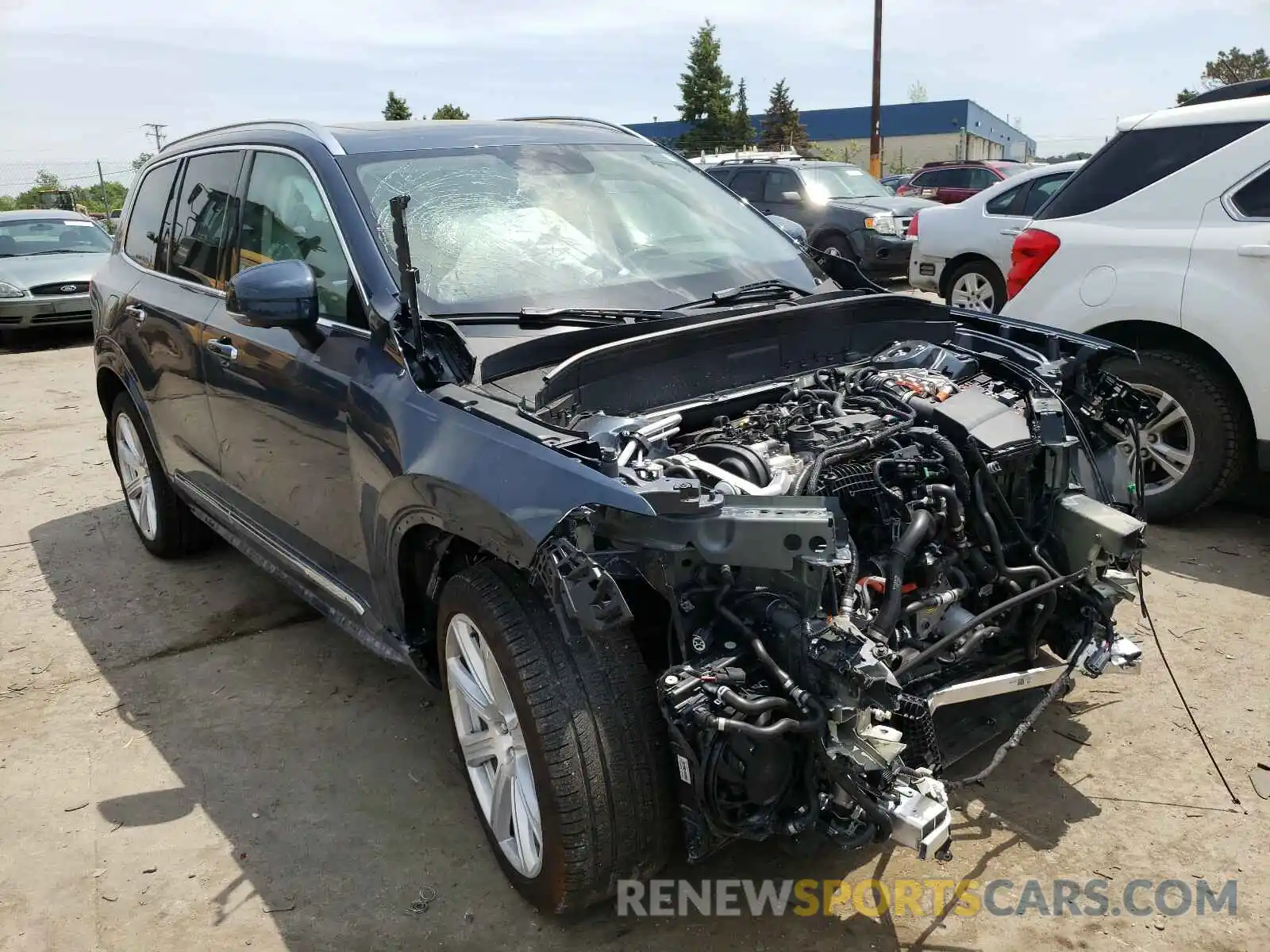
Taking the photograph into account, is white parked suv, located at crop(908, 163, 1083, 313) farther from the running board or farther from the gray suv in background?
the running board

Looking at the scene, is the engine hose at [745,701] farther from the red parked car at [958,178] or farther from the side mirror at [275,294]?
the red parked car at [958,178]

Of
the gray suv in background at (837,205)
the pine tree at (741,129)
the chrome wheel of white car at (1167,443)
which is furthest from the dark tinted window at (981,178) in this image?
the pine tree at (741,129)

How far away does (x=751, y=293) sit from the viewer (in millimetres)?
3439

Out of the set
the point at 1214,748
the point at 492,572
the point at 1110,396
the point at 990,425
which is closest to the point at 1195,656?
the point at 1214,748

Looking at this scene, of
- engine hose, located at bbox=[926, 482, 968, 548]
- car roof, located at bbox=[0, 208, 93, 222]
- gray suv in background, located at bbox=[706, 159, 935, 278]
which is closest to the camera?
engine hose, located at bbox=[926, 482, 968, 548]

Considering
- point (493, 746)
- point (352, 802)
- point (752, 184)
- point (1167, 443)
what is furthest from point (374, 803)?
point (752, 184)

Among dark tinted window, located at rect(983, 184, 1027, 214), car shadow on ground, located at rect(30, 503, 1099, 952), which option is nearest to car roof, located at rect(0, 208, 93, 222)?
car shadow on ground, located at rect(30, 503, 1099, 952)

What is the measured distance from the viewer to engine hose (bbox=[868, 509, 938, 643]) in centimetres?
243

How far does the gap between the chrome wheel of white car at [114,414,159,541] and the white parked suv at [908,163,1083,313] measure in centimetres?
714

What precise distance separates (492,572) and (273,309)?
3.50ft

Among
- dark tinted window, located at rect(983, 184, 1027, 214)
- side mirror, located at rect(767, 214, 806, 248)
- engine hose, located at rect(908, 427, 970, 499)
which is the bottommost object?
engine hose, located at rect(908, 427, 970, 499)

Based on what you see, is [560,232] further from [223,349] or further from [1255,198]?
[1255,198]

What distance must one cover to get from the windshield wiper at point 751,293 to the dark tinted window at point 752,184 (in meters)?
11.6

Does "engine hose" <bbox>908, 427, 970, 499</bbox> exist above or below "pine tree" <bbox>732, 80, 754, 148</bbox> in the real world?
below
